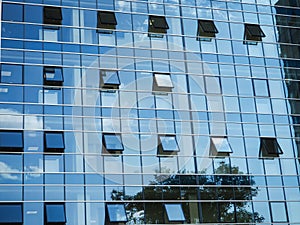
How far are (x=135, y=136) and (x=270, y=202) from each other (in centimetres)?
729

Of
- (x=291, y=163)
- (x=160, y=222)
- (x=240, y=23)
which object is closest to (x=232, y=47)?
(x=240, y=23)

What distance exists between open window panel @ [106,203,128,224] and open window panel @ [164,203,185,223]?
6.54 feet

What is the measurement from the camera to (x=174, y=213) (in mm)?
26453

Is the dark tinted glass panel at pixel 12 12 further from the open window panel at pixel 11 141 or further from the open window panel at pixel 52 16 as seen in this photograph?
the open window panel at pixel 11 141

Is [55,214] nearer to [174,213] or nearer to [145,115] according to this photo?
[174,213]

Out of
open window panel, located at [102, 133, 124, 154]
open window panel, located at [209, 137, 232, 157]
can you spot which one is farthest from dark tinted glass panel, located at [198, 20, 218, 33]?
open window panel, located at [102, 133, 124, 154]

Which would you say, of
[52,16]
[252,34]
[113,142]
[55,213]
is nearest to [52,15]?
[52,16]

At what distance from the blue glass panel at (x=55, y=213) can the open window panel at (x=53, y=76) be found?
18.8ft

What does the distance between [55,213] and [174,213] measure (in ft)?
17.7

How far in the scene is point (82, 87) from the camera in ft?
90.7

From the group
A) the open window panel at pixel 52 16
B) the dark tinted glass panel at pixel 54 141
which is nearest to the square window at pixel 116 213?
the dark tinted glass panel at pixel 54 141

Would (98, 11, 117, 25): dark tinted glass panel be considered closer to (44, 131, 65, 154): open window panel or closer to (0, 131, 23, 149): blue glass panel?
(44, 131, 65, 154): open window panel

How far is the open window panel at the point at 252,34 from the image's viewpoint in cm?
3148

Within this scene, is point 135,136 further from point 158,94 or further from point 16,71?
point 16,71
